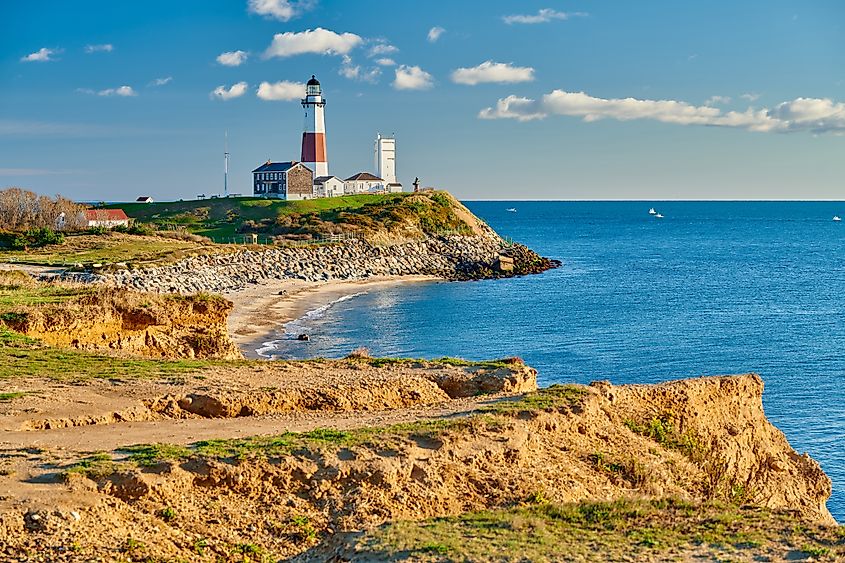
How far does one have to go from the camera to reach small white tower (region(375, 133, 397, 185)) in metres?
143

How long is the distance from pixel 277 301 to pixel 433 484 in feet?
189

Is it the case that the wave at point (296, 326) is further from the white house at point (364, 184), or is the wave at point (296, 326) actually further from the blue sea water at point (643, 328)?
the white house at point (364, 184)

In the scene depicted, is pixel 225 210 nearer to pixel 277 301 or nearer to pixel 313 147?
pixel 313 147

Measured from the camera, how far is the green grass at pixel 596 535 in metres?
15.0

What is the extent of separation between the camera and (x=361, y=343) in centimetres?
5731

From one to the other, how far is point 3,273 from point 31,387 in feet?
106

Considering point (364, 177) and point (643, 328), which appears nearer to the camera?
point (643, 328)

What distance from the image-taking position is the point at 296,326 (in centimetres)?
6322

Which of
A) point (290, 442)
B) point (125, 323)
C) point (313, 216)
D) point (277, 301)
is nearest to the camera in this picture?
point (290, 442)

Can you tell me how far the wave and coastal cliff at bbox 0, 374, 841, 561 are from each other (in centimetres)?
3111

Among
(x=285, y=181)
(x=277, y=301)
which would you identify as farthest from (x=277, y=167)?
(x=277, y=301)

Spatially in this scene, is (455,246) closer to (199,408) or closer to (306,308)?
(306,308)

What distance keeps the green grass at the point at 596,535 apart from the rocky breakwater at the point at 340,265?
170ft

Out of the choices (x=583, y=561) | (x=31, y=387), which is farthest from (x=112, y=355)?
(x=583, y=561)
